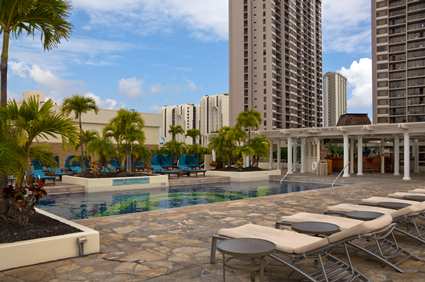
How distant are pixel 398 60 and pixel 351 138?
42066mm

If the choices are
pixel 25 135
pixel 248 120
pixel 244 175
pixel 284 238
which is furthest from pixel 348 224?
pixel 248 120

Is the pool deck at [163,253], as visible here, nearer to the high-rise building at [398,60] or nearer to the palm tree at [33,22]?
the palm tree at [33,22]

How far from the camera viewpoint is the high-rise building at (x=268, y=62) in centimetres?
7394

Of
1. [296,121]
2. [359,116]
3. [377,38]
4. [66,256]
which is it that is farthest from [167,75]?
[296,121]

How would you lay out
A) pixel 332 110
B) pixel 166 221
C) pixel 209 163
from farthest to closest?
Result: pixel 332 110 < pixel 209 163 < pixel 166 221

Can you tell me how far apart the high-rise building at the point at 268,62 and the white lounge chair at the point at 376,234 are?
6759 cm

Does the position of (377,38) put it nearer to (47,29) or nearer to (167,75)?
(167,75)

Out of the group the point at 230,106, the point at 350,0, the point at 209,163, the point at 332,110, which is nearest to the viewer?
the point at 209,163

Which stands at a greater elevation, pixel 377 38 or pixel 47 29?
pixel 377 38

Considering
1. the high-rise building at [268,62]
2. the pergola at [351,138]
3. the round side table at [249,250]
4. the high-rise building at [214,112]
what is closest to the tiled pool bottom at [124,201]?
the round side table at [249,250]

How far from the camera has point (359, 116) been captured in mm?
42031

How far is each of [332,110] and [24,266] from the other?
430 ft

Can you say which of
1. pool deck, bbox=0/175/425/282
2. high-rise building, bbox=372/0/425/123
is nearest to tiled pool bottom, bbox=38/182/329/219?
pool deck, bbox=0/175/425/282

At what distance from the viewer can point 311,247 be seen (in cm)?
384
